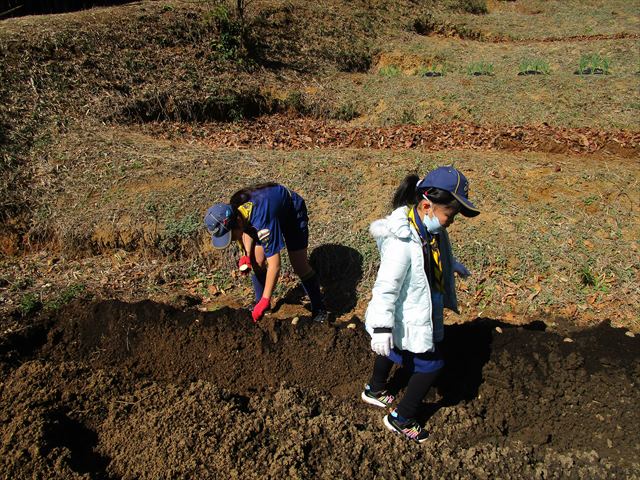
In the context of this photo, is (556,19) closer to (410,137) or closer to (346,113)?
(346,113)

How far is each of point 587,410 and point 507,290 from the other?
1536 millimetres

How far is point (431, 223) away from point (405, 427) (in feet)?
4.48

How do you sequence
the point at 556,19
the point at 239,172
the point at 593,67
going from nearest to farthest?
1. the point at 239,172
2. the point at 593,67
3. the point at 556,19

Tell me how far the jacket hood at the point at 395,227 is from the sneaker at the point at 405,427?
126 cm

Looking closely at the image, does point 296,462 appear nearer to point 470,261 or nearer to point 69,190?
point 470,261

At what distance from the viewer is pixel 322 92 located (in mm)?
9641

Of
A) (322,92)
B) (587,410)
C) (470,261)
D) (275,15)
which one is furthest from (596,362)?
(275,15)

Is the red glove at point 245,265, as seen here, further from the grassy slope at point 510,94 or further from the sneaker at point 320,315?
the grassy slope at point 510,94

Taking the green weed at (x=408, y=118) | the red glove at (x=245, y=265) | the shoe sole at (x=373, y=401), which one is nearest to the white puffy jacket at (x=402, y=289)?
the shoe sole at (x=373, y=401)

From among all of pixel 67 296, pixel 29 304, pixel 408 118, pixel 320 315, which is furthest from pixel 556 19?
pixel 29 304

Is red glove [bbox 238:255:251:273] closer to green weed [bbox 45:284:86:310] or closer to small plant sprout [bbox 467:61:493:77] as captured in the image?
green weed [bbox 45:284:86:310]

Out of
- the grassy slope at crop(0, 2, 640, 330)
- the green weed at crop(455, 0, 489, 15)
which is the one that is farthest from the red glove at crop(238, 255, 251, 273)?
the green weed at crop(455, 0, 489, 15)

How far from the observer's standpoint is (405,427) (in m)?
3.05

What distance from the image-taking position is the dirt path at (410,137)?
670cm
